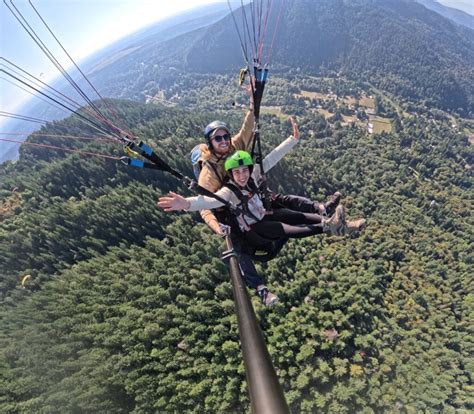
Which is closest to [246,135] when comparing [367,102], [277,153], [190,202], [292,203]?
[277,153]

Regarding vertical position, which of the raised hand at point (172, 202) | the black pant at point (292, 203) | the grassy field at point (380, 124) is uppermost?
the grassy field at point (380, 124)

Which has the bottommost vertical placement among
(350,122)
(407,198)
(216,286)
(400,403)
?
(400,403)

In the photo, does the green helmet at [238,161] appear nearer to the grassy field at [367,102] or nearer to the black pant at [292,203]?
the black pant at [292,203]

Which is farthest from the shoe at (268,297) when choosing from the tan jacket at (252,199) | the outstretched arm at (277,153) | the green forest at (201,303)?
the green forest at (201,303)

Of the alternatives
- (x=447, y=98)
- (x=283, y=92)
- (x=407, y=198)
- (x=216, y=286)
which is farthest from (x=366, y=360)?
(x=447, y=98)

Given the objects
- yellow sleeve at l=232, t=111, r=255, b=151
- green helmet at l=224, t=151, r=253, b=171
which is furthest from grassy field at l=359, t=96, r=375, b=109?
green helmet at l=224, t=151, r=253, b=171

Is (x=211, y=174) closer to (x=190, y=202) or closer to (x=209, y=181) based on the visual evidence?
(x=209, y=181)

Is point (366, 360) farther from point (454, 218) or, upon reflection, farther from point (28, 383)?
point (454, 218)
